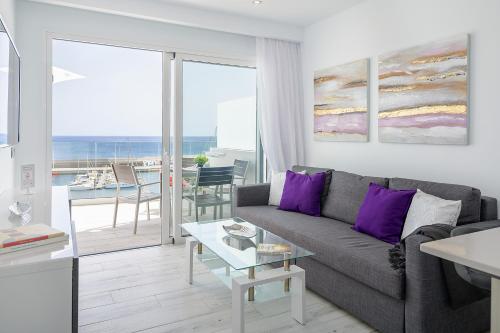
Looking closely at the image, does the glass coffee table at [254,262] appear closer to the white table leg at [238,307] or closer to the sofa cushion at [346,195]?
the white table leg at [238,307]

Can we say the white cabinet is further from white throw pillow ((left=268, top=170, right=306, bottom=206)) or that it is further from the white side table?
white throw pillow ((left=268, top=170, right=306, bottom=206))

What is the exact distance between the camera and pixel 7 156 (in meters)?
2.74

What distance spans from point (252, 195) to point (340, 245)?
1570 millimetres

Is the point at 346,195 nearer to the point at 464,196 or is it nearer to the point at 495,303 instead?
the point at 464,196

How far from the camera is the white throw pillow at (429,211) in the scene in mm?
2250

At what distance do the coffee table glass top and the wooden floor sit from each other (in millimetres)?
436

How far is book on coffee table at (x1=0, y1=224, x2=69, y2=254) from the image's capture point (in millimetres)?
1278

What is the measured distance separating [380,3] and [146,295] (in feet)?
10.9

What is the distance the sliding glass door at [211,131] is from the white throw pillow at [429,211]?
7.59 feet

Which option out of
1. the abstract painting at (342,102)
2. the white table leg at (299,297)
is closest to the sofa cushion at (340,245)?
the white table leg at (299,297)

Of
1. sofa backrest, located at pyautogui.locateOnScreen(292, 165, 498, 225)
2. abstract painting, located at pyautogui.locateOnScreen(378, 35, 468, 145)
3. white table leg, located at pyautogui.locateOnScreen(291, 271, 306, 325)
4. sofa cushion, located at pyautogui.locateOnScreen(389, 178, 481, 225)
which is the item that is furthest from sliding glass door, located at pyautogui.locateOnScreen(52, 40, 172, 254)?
sofa cushion, located at pyautogui.locateOnScreen(389, 178, 481, 225)

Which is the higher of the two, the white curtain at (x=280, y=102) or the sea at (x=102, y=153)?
the white curtain at (x=280, y=102)

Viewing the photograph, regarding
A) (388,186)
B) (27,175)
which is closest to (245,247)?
(388,186)

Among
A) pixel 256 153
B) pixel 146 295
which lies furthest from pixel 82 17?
pixel 146 295
